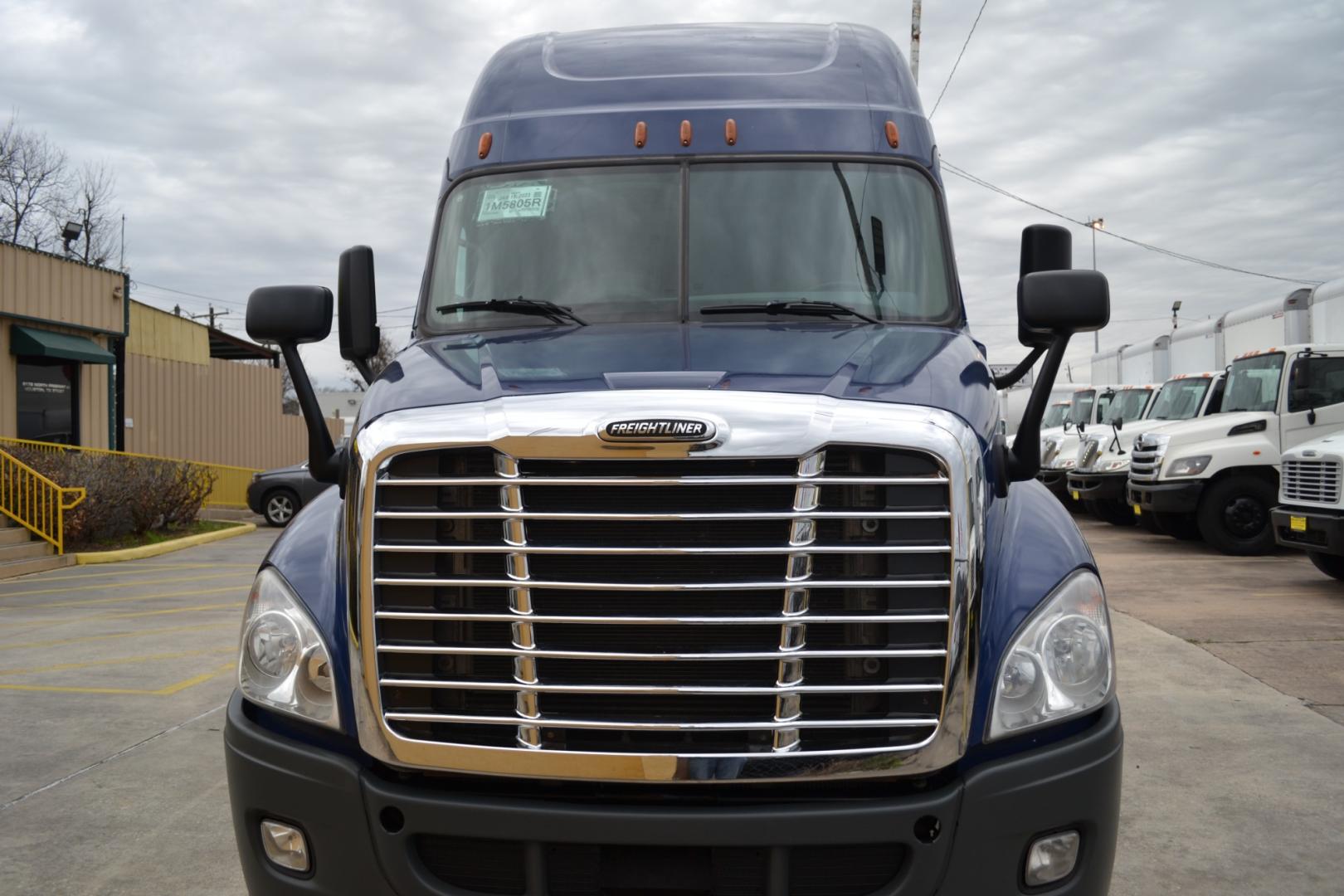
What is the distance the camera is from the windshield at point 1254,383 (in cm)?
Result: 1477

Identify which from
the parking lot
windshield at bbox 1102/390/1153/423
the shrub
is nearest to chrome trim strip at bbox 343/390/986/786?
the parking lot

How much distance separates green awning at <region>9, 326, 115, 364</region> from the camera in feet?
67.2

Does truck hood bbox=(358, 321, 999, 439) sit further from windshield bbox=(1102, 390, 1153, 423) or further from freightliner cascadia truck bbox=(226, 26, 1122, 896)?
windshield bbox=(1102, 390, 1153, 423)

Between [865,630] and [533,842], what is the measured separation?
0.89 m

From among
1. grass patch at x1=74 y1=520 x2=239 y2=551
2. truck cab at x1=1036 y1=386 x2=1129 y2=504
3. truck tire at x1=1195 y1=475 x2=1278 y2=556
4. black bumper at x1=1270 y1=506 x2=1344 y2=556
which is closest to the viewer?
black bumper at x1=1270 y1=506 x2=1344 y2=556

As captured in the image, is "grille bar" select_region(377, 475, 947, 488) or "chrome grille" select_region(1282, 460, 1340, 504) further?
"chrome grille" select_region(1282, 460, 1340, 504)

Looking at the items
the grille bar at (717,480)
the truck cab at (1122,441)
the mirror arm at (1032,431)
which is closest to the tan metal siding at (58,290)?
the truck cab at (1122,441)

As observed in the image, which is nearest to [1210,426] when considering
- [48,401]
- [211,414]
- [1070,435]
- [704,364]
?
[1070,435]

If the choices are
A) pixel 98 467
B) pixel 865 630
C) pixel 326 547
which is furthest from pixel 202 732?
pixel 98 467

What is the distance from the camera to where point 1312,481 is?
11203mm

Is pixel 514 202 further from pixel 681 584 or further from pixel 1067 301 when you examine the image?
pixel 681 584

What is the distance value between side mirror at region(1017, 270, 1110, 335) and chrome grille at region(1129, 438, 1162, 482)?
1269 cm

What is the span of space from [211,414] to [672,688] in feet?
92.8

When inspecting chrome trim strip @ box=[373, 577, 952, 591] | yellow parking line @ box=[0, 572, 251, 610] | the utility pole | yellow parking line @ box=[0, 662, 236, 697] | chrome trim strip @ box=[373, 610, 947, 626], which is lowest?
yellow parking line @ box=[0, 572, 251, 610]
